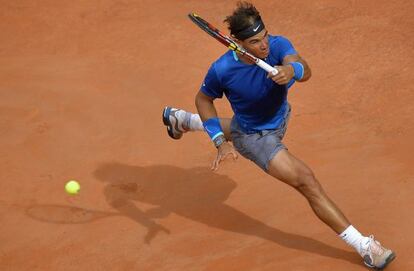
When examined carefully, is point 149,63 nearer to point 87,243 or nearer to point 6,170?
point 6,170

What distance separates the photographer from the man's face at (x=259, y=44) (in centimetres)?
665

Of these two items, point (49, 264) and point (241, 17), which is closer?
point (241, 17)

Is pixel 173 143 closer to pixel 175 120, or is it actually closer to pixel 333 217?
pixel 175 120

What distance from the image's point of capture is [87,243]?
25.7ft

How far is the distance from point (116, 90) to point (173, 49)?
138 centimetres

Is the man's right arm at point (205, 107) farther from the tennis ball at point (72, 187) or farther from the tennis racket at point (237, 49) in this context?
Answer: the tennis ball at point (72, 187)

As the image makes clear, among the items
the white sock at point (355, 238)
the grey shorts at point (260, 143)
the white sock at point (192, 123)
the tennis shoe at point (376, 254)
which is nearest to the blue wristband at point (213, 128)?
the grey shorts at point (260, 143)

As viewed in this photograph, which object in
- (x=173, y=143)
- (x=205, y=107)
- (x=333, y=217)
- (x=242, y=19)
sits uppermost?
(x=242, y=19)

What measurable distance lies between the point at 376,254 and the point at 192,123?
2768 millimetres

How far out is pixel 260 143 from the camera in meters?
7.06

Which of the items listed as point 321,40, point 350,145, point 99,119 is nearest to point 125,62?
point 99,119

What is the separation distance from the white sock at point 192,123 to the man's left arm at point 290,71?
195 cm

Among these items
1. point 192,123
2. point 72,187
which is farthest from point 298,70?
point 72,187

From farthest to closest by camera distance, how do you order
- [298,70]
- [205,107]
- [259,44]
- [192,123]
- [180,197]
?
1. [180,197]
2. [192,123]
3. [205,107]
4. [259,44]
5. [298,70]
